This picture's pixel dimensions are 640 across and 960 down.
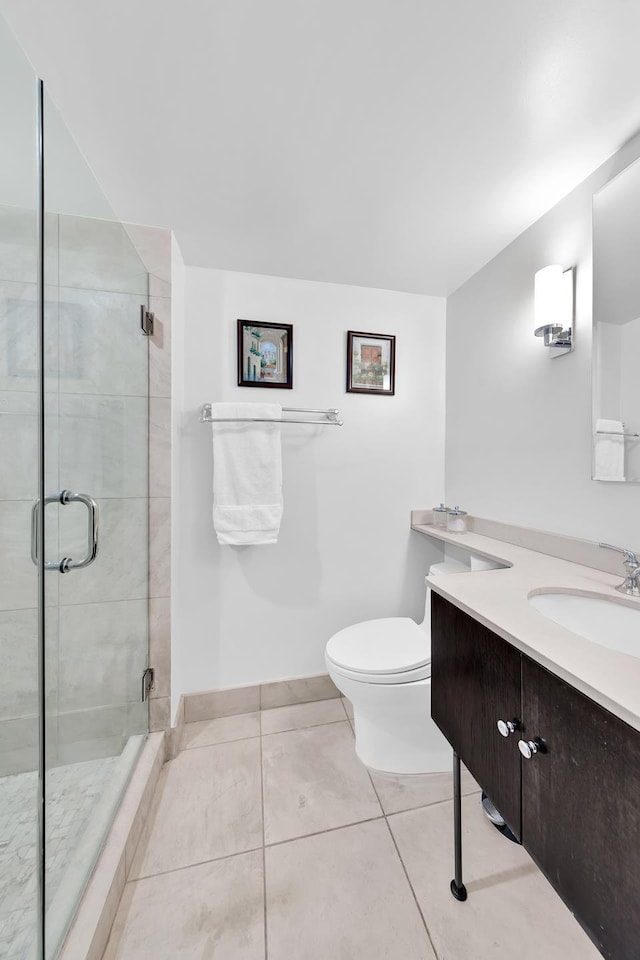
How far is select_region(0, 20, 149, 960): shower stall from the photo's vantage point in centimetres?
82

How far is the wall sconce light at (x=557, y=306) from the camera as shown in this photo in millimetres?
1212

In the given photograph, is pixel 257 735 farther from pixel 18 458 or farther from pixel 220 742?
pixel 18 458

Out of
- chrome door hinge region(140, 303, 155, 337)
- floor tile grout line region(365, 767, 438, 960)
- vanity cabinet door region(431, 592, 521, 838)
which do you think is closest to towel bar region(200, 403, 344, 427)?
chrome door hinge region(140, 303, 155, 337)

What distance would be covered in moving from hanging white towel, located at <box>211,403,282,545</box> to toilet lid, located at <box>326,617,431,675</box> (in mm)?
534

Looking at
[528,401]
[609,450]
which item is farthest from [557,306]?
[609,450]

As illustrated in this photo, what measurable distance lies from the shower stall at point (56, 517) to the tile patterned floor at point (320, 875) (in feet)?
0.69

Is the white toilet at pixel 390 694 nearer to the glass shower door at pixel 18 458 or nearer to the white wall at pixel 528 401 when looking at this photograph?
the white wall at pixel 528 401

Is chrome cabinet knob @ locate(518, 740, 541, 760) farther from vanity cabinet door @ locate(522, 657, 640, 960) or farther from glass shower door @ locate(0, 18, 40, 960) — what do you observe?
glass shower door @ locate(0, 18, 40, 960)

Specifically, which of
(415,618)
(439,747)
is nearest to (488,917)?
(439,747)

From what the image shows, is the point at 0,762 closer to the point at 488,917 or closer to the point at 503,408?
the point at 488,917

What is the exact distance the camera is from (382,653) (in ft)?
4.42

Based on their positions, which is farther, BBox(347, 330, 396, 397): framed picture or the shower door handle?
BBox(347, 330, 396, 397): framed picture

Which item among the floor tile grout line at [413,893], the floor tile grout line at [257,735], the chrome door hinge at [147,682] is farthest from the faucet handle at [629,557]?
the chrome door hinge at [147,682]

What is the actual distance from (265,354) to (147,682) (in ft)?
4.88
